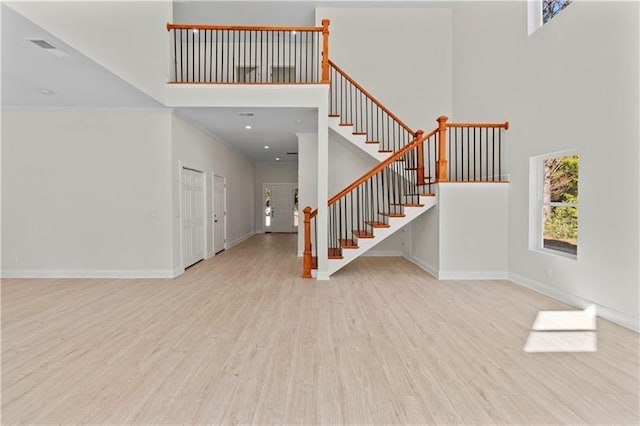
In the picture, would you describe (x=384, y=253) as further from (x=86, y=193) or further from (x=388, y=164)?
(x=86, y=193)

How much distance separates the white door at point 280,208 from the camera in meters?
14.1

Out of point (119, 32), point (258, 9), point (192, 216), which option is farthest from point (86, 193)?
point (258, 9)

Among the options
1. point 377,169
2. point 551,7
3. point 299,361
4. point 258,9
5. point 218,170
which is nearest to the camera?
point 299,361

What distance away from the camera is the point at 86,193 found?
5910 millimetres

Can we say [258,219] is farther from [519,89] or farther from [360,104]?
[519,89]

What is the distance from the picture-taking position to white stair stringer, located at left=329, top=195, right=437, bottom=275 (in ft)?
19.4

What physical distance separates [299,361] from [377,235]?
349cm

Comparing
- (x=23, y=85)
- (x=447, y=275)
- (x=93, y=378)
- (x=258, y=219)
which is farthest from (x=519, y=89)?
(x=258, y=219)

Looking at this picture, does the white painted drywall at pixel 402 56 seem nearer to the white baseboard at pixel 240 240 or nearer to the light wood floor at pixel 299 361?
the light wood floor at pixel 299 361

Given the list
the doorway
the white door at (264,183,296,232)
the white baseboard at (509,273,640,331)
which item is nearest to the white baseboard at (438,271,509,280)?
the white baseboard at (509,273,640,331)

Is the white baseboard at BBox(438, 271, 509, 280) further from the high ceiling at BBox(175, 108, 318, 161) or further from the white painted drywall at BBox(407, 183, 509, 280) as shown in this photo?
the high ceiling at BBox(175, 108, 318, 161)

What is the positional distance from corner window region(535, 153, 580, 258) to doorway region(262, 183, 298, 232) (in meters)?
9.88

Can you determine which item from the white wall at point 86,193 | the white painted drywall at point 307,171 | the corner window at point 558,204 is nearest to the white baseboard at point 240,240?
the white painted drywall at point 307,171

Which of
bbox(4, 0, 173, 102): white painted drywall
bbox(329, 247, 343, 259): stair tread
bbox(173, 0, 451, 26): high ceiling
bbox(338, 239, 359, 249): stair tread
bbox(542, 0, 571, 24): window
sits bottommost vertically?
bbox(329, 247, 343, 259): stair tread
